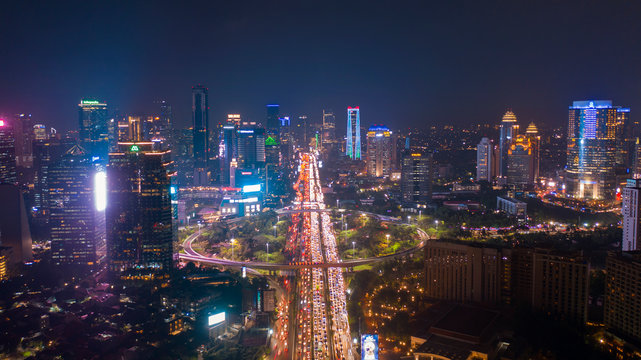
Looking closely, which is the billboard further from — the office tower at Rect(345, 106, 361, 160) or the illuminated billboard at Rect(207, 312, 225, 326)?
the office tower at Rect(345, 106, 361, 160)

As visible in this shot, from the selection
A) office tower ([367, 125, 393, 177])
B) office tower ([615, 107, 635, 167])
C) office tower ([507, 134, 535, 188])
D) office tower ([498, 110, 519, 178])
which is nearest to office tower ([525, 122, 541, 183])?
office tower ([507, 134, 535, 188])

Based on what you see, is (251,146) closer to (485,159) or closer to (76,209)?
(485,159)

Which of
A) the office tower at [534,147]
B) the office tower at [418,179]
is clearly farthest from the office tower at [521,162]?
the office tower at [418,179]

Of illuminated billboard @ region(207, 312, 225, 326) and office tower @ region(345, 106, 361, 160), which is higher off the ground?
office tower @ region(345, 106, 361, 160)

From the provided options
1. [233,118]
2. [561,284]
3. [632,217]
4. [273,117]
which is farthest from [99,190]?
[233,118]

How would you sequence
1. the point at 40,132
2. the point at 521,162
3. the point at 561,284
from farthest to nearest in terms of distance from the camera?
the point at 521,162 < the point at 40,132 < the point at 561,284

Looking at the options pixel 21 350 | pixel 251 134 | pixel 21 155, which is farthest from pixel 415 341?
pixel 251 134

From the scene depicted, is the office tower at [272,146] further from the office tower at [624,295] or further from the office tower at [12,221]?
the office tower at [624,295]
